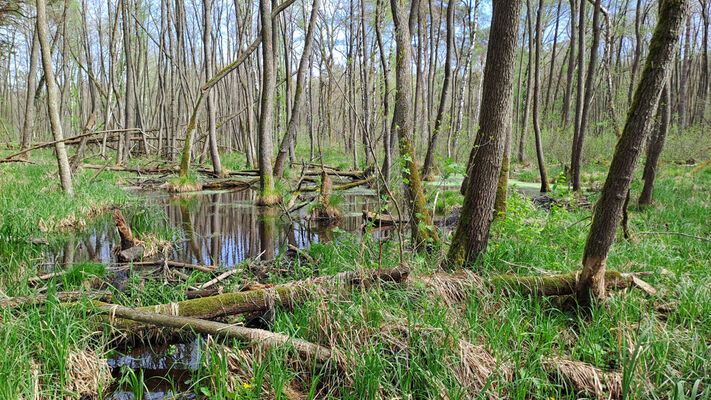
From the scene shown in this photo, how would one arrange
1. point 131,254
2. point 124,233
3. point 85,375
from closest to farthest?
point 85,375 → point 131,254 → point 124,233

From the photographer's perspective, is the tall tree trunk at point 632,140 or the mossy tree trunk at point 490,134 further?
the mossy tree trunk at point 490,134

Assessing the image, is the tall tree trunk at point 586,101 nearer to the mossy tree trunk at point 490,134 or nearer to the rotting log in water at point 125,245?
the mossy tree trunk at point 490,134

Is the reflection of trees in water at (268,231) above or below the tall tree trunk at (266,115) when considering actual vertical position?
below

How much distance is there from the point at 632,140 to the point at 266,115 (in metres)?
8.02

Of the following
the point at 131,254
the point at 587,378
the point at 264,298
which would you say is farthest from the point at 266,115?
the point at 587,378

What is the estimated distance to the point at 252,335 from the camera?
Answer: 2721 mm

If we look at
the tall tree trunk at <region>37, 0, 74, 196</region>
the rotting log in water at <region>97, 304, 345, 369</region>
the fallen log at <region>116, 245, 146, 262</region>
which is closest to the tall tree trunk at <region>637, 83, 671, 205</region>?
the rotting log in water at <region>97, 304, 345, 369</region>

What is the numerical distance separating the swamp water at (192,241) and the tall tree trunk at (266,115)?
1.64ft

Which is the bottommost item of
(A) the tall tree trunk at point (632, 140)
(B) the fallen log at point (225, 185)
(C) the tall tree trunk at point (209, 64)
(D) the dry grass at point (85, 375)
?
(D) the dry grass at point (85, 375)

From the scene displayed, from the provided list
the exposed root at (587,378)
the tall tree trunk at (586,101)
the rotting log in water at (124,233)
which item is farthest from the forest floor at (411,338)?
the tall tree trunk at (586,101)

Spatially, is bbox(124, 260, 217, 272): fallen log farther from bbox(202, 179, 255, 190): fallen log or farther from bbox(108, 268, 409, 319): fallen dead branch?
bbox(202, 179, 255, 190): fallen log

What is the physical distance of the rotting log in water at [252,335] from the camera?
2.69m

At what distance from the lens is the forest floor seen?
7.97ft

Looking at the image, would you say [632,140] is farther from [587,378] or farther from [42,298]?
[42,298]
